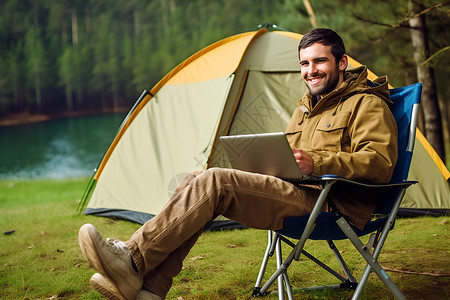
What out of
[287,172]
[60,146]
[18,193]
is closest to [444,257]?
[287,172]

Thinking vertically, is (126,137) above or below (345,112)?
below

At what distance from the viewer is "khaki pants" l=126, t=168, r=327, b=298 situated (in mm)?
1707

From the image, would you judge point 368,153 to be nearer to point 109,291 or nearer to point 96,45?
point 109,291

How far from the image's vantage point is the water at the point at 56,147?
16.8 meters

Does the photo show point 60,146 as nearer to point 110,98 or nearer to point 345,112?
point 110,98

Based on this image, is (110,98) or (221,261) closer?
(221,261)

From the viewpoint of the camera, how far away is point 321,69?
7.24ft

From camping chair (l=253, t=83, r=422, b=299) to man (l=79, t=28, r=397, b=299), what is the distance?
6 cm

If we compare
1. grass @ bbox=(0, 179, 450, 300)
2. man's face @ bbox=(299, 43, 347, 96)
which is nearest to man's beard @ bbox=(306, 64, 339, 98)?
man's face @ bbox=(299, 43, 347, 96)

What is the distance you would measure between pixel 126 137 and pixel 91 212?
2.67 feet

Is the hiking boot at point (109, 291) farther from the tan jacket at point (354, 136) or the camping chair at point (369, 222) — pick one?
the tan jacket at point (354, 136)

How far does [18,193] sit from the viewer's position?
7.78 meters

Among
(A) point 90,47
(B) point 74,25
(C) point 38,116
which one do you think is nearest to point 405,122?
(C) point 38,116

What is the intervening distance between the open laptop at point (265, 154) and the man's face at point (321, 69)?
1.78 ft
